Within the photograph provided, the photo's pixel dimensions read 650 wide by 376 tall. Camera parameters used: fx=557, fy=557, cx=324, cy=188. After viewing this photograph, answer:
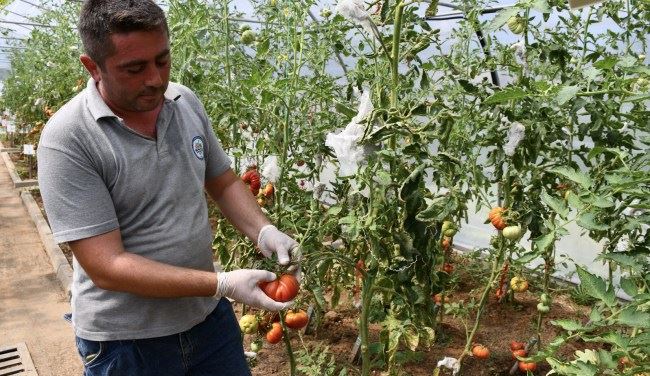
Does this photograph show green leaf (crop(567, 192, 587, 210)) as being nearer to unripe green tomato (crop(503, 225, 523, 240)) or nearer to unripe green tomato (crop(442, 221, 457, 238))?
unripe green tomato (crop(503, 225, 523, 240))

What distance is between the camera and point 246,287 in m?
1.32

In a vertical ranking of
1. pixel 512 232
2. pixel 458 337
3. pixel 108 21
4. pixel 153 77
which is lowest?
pixel 458 337

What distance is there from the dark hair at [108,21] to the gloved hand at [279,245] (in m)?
0.62

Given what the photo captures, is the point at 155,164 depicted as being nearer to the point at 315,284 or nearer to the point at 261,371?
the point at 315,284

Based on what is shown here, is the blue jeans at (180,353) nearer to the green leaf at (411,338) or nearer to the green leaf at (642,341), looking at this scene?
the green leaf at (411,338)

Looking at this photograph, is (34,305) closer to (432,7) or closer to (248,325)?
(248,325)

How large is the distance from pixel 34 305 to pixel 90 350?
7.24 ft

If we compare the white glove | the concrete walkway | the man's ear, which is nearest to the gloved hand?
the white glove

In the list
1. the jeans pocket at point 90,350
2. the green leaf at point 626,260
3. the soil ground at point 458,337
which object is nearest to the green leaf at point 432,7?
the green leaf at point 626,260

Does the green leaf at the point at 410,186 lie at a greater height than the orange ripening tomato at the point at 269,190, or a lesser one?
greater

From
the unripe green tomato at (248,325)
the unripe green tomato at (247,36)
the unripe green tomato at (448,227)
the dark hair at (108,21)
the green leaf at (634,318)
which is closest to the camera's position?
the green leaf at (634,318)

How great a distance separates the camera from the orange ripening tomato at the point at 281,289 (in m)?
1.35

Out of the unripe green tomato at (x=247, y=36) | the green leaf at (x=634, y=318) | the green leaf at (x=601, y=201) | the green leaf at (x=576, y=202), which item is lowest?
the green leaf at (x=634, y=318)

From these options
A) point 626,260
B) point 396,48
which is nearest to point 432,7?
point 396,48
